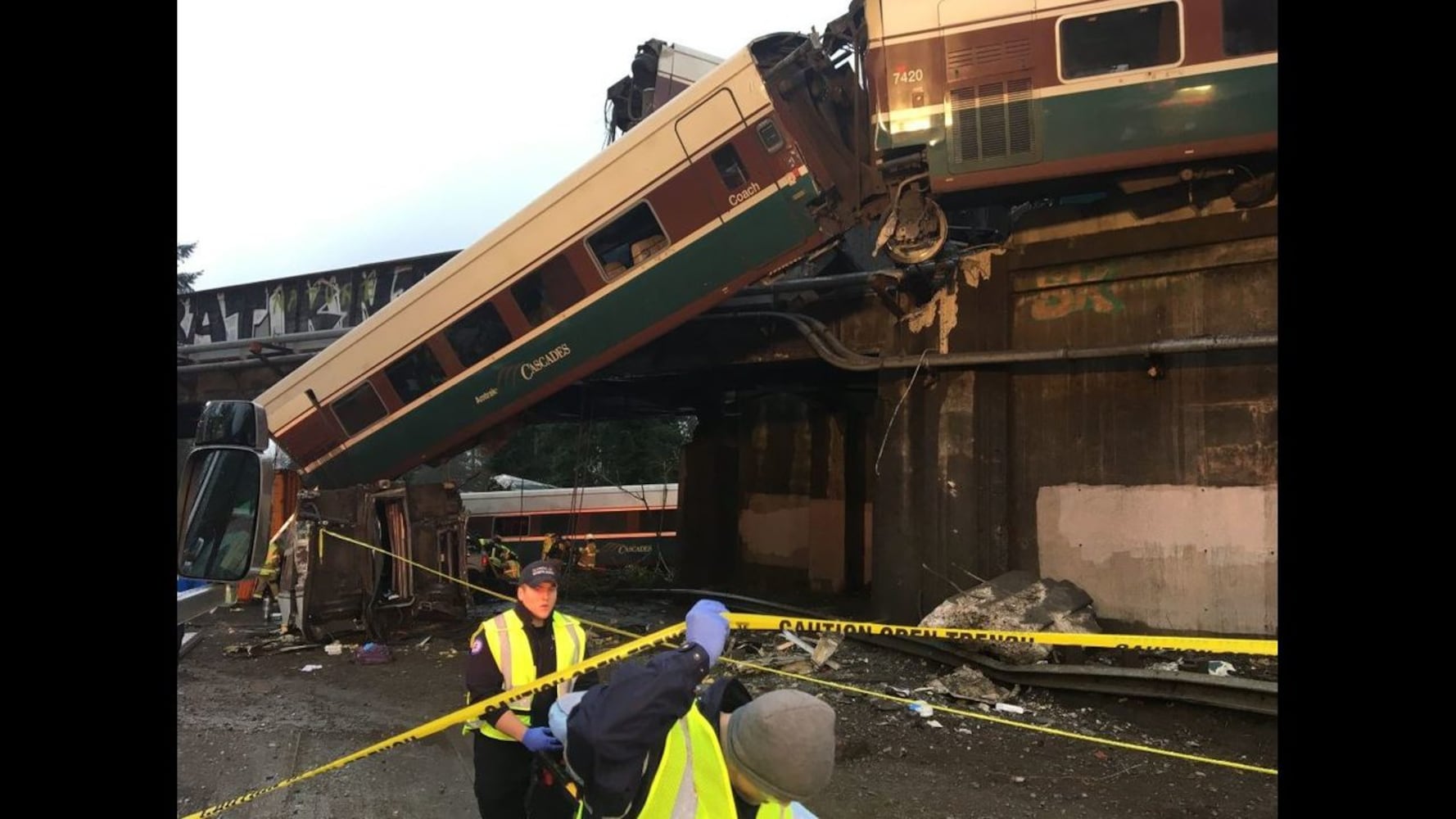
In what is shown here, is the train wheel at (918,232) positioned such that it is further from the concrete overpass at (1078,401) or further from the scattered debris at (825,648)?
the scattered debris at (825,648)

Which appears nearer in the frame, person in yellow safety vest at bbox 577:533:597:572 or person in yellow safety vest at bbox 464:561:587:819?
person in yellow safety vest at bbox 464:561:587:819

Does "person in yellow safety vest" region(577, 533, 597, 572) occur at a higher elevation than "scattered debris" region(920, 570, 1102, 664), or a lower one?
lower

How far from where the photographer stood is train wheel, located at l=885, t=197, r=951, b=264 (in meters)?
8.42

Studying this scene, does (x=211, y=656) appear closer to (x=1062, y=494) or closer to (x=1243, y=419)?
(x=1062, y=494)

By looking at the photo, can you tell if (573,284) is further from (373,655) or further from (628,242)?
(373,655)

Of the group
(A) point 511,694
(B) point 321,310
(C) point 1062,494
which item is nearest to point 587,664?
(A) point 511,694

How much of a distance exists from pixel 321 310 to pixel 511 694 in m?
19.0

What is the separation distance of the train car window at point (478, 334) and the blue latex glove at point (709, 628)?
8.08 metres

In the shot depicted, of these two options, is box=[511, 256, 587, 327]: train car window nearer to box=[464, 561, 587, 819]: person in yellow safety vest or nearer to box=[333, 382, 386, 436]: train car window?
box=[333, 382, 386, 436]: train car window

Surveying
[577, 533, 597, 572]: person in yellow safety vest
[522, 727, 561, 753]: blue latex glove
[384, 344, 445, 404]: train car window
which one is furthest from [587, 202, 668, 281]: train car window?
[577, 533, 597, 572]: person in yellow safety vest

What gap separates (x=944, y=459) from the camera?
867 cm

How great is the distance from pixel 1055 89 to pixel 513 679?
23.7ft

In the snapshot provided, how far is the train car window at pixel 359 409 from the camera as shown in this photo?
34.7 ft

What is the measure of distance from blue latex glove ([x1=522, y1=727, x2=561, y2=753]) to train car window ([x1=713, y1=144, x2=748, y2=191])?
684 centimetres
